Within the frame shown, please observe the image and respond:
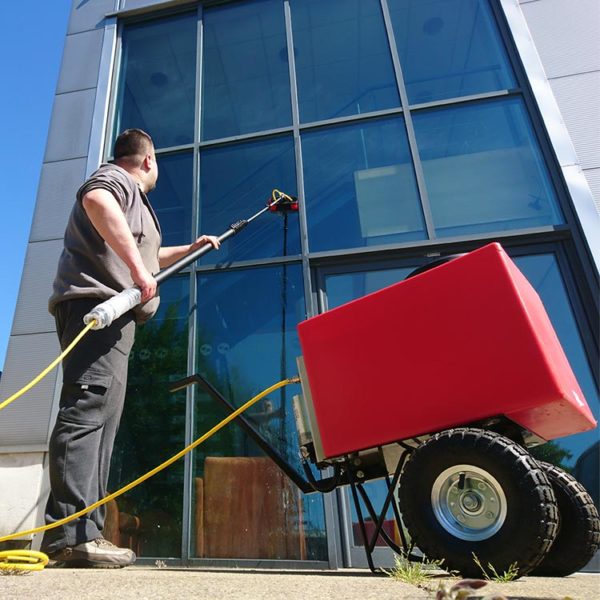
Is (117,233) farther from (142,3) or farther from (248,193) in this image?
(142,3)

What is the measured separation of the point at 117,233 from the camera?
186cm

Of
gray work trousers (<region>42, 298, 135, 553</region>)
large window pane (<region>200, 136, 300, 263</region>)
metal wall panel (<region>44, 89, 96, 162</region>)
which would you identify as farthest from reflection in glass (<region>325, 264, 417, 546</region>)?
metal wall panel (<region>44, 89, 96, 162</region>)

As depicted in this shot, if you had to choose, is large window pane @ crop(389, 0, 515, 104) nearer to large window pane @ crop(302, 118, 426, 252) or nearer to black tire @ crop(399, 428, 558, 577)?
large window pane @ crop(302, 118, 426, 252)

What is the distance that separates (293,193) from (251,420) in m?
1.71

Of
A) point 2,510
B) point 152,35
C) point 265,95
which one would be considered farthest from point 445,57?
point 2,510

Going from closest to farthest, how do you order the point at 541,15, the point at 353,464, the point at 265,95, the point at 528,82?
the point at 353,464, the point at 528,82, the point at 541,15, the point at 265,95

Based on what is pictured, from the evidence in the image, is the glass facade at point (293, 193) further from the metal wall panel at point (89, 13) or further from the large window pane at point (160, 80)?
the metal wall panel at point (89, 13)

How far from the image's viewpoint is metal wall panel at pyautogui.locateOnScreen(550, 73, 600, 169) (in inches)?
132

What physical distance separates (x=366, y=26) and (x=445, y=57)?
2.64 feet

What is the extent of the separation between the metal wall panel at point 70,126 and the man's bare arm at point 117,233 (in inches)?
102

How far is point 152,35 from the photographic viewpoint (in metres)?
4.74

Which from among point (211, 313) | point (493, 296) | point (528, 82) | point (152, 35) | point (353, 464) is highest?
point (152, 35)

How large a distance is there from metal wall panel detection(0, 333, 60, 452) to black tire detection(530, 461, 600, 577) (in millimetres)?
2868

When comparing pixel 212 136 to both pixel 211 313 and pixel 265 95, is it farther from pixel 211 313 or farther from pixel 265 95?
pixel 211 313
